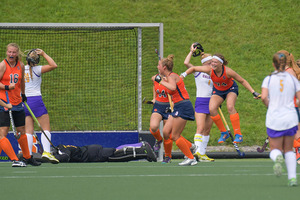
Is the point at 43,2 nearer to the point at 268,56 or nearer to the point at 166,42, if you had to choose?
the point at 166,42

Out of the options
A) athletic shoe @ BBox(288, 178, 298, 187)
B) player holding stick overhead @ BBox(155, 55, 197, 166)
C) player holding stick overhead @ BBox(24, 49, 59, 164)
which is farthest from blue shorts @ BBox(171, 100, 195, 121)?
athletic shoe @ BBox(288, 178, 298, 187)

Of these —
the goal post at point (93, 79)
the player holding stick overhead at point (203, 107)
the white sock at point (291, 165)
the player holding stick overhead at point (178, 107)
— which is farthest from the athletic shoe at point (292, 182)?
the goal post at point (93, 79)

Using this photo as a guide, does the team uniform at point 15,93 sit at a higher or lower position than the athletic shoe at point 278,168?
higher

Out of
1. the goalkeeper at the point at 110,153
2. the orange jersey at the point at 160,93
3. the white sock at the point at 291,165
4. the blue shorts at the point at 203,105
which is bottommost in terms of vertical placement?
the goalkeeper at the point at 110,153

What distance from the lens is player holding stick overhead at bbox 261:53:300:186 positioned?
24.9ft

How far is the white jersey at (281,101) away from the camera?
299 inches

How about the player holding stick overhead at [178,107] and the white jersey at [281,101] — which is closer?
the white jersey at [281,101]

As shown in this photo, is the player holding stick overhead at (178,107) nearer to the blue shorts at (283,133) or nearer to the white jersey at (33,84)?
the white jersey at (33,84)

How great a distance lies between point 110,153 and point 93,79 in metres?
8.00

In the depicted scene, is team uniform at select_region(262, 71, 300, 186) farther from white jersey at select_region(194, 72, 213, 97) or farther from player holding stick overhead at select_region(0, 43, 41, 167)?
white jersey at select_region(194, 72, 213, 97)

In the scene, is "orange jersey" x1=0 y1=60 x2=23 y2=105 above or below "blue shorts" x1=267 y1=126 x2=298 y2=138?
above

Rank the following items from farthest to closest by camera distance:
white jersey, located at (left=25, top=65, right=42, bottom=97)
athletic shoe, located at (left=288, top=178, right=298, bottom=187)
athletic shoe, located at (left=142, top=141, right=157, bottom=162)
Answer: athletic shoe, located at (left=142, top=141, right=157, bottom=162) < white jersey, located at (left=25, top=65, right=42, bottom=97) < athletic shoe, located at (left=288, top=178, right=298, bottom=187)

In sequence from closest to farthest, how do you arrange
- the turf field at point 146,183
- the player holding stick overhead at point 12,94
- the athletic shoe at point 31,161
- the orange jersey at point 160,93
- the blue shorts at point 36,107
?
the turf field at point 146,183, the player holding stick overhead at point 12,94, the athletic shoe at point 31,161, the blue shorts at point 36,107, the orange jersey at point 160,93

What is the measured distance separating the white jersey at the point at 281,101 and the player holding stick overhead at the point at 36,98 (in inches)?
195
